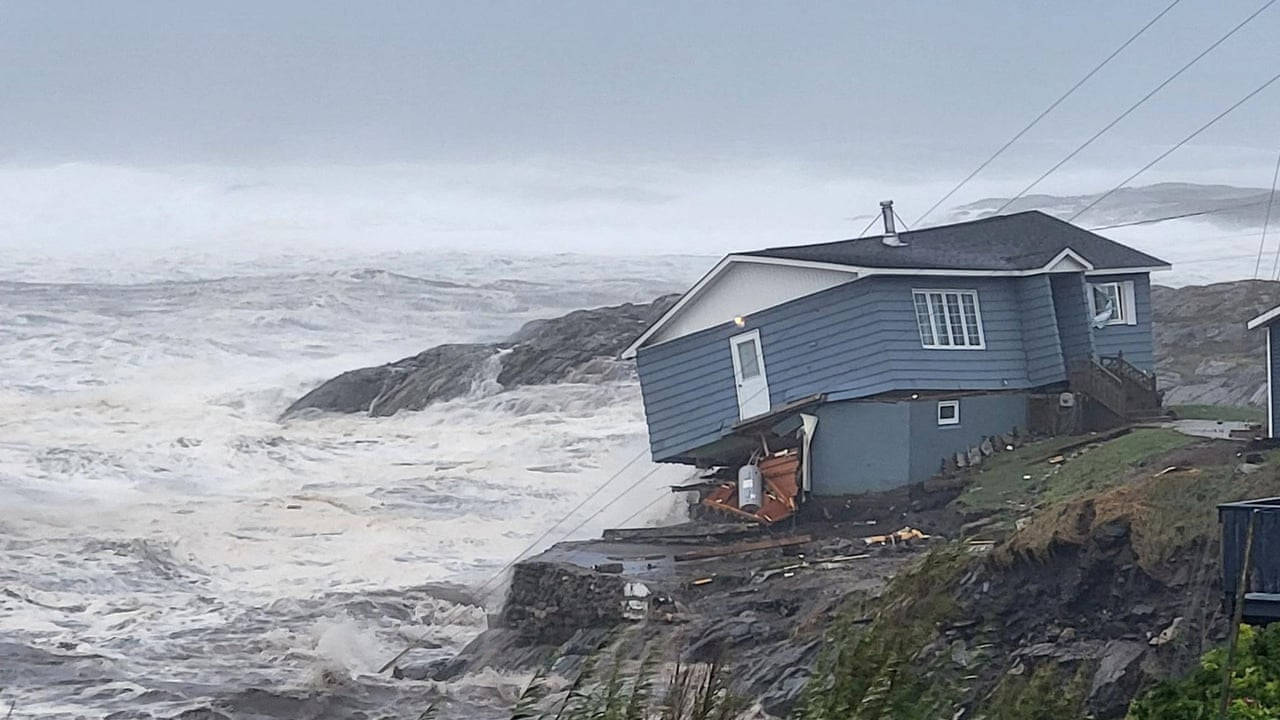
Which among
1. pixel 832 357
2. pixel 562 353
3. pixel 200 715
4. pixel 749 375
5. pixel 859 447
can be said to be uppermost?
pixel 562 353

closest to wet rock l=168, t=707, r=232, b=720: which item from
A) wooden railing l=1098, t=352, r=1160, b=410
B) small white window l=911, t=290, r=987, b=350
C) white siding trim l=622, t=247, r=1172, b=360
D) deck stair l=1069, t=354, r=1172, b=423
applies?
white siding trim l=622, t=247, r=1172, b=360

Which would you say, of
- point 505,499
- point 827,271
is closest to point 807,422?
point 827,271

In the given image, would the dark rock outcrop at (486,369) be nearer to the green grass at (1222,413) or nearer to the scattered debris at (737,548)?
the green grass at (1222,413)

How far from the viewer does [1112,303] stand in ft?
71.6

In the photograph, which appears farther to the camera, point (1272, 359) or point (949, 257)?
point (949, 257)

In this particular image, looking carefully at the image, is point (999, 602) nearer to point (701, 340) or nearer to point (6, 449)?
point (701, 340)

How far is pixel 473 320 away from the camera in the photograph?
194 feet

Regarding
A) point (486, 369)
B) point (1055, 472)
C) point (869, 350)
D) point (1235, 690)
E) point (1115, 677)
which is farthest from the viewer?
point (486, 369)

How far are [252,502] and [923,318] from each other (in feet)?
41.7

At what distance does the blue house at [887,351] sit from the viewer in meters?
19.2

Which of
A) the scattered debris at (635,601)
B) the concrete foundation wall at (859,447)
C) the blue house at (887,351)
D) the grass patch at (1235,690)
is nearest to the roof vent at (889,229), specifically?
the blue house at (887,351)

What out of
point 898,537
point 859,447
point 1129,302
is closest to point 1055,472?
point 898,537

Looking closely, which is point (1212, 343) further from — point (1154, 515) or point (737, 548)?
point (1154, 515)

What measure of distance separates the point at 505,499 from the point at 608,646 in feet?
74.8
